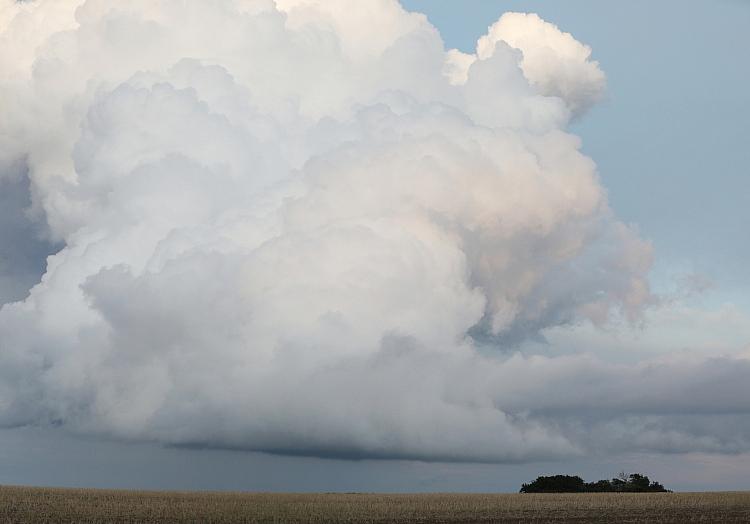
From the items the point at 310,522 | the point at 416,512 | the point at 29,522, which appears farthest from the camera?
the point at 416,512

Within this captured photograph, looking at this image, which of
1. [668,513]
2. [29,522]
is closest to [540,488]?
[668,513]

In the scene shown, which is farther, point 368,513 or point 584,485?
point 584,485

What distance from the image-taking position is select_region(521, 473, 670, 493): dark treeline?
164625mm

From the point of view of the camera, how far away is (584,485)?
167m

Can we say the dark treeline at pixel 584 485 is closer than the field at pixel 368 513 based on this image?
No

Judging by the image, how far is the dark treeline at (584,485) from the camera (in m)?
165

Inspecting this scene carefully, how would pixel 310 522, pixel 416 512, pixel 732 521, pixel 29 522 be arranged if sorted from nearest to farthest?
pixel 29 522 < pixel 310 522 < pixel 732 521 < pixel 416 512

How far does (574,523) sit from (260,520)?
79.3 ft

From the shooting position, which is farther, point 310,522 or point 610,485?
point 610,485

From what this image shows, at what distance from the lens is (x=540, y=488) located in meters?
168

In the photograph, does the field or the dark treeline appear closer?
the field

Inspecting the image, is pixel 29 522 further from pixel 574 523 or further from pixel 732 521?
pixel 732 521

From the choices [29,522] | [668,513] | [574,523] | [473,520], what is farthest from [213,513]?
[668,513]

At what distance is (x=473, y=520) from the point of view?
68.4 metres
